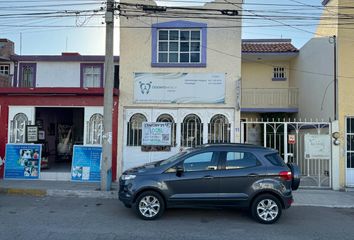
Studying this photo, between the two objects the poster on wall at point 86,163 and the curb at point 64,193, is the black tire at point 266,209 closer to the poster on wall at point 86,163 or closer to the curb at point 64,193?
the curb at point 64,193

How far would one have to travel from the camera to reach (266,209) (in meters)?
8.23

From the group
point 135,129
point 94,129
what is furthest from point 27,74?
point 135,129

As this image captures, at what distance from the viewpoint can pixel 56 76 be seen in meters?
17.9

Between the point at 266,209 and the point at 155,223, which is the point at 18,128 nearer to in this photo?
the point at 155,223

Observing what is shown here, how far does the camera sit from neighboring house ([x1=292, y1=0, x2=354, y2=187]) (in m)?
12.6

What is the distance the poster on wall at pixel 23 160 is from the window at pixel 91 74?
5.30 metres

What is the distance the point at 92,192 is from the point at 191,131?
4.24m

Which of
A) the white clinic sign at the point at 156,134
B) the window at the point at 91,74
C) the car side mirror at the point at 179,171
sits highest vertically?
the window at the point at 91,74

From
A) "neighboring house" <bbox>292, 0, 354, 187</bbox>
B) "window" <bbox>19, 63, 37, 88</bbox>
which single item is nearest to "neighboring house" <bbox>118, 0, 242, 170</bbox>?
"neighboring house" <bbox>292, 0, 354, 187</bbox>

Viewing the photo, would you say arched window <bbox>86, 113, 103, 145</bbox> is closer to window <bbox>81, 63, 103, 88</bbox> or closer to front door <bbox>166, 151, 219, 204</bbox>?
window <bbox>81, 63, 103, 88</bbox>

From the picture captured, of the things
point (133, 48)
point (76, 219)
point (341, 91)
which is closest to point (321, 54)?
point (341, 91)

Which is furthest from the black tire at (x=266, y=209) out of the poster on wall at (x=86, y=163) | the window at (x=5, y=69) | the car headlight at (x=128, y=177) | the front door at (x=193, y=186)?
the window at (x=5, y=69)

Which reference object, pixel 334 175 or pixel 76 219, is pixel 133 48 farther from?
pixel 334 175

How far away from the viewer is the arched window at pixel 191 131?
13.4 meters
